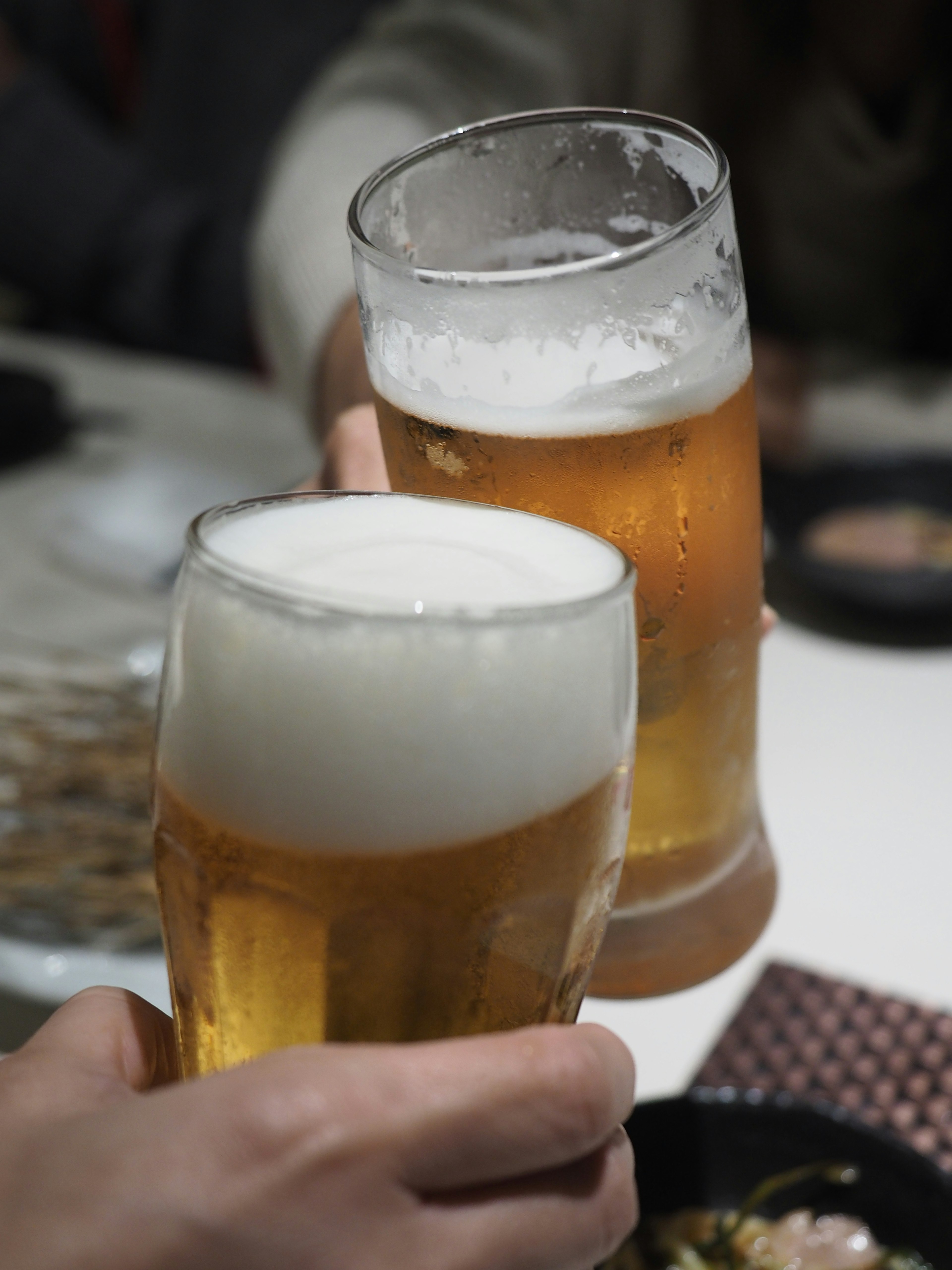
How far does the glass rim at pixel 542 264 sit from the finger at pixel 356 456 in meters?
0.14

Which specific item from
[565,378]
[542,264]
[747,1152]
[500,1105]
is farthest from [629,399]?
[747,1152]

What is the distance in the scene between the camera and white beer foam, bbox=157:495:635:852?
0.37 m

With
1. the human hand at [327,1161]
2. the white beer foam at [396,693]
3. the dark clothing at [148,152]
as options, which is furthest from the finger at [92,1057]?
the dark clothing at [148,152]

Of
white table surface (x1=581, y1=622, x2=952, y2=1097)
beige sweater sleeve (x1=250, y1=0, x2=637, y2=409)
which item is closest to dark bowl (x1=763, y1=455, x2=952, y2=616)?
white table surface (x1=581, y1=622, x2=952, y2=1097)

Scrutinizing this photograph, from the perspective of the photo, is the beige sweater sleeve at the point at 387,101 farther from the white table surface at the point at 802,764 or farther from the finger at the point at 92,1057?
the finger at the point at 92,1057

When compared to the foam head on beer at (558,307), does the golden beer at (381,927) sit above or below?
below

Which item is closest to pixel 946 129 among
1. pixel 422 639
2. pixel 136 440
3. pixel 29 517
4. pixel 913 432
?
pixel 913 432

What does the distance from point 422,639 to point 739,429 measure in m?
0.28

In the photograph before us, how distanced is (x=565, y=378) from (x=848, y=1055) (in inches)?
22.2

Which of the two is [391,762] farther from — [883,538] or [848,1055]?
[883,538]

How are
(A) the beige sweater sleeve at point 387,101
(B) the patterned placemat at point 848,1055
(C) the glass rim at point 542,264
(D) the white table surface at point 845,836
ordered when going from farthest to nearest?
(A) the beige sweater sleeve at point 387,101 → (D) the white table surface at point 845,836 → (B) the patterned placemat at point 848,1055 → (C) the glass rim at point 542,264

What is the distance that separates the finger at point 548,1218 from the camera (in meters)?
0.37

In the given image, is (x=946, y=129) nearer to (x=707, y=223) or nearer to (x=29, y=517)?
(x=29, y=517)

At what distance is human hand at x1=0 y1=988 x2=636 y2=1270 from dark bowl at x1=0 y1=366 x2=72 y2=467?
5.85 ft
